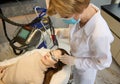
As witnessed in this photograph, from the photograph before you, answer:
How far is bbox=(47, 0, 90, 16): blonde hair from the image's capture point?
0.84 meters

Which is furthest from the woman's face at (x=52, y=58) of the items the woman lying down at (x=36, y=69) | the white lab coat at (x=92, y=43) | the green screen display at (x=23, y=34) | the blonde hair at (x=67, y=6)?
the green screen display at (x=23, y=34)

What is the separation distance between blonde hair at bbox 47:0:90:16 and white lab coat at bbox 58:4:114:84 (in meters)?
0.15

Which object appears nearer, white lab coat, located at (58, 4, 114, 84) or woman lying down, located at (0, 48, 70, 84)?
white lab coat, located at (58, 4, 114, 84)

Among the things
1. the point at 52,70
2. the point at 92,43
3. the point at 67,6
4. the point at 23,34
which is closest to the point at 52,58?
the point at 52,70

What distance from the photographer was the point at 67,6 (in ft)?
2.77

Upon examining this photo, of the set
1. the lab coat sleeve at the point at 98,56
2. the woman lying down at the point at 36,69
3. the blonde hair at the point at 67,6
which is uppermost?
the blonde hair at the point at 67,6

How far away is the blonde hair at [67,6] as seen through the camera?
2.75ft

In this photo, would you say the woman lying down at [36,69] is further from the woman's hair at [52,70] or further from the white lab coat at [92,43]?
the white lab coat at [92,43]

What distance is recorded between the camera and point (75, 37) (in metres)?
1.12

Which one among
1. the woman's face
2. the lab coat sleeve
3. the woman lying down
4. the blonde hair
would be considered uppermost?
the blonde hair

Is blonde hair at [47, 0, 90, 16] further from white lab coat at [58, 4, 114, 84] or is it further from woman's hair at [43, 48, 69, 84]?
woman's hair at [43, 48, 69, 84]

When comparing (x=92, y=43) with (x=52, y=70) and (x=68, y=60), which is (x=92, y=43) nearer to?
(x=68, y=60)

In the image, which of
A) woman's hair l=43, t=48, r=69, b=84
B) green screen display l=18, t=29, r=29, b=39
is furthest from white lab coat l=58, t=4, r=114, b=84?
green screen display l=18, t=29, r=29, b=39

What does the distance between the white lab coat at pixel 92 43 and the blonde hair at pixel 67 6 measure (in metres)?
0.15
